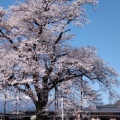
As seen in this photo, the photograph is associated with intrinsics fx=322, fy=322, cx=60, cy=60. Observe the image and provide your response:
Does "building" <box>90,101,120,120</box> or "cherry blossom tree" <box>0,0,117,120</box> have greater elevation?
"cherry blossom tree" <box>0,0,117,120</box>

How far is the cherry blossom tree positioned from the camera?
17.0 meters

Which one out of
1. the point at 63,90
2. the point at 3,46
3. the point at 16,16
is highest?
the point at 16,16

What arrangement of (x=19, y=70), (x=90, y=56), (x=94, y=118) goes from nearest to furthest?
(x=19, y=70)
(x=90, y=56)
(x=94, y=118)

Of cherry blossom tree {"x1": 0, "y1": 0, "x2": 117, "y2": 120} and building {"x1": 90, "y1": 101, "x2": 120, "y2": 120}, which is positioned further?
building {"x1": 90, "y1": 101, "x2": 120, "y2": 120}

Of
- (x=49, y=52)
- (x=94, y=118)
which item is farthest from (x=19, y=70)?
(x=94, y=118)

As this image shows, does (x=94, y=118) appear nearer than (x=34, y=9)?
No

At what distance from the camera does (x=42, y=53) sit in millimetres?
17109

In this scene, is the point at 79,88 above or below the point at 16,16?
below

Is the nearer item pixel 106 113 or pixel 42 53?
pixel 42 53

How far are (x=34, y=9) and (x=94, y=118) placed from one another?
747 inches

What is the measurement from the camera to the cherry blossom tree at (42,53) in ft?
55.7

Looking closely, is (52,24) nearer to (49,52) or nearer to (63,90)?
(49,52)

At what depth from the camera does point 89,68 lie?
17.2 meters

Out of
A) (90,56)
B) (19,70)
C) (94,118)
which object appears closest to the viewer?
(19,70)
